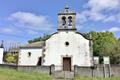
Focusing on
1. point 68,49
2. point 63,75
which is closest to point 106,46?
point 68,49

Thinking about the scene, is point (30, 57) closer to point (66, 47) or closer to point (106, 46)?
point (66, 47)

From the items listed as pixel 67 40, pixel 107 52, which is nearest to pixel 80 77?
pixel 67 40

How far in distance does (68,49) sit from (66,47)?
373 millimetres

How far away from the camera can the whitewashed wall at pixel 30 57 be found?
1155 inches

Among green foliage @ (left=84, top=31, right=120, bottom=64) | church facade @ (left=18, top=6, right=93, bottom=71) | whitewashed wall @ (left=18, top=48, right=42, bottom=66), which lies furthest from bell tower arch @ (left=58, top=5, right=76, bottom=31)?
whitewashed wall @ (left=18, top=48, right=42, bottom=66)

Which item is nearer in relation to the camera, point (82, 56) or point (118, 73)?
point (118, 73)

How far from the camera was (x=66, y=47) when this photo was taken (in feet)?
87.4

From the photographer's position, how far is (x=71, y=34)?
26891 mm

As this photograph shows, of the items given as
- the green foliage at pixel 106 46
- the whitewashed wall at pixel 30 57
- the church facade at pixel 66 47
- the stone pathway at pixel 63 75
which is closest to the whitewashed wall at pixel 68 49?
the church facade at pixel 66 47

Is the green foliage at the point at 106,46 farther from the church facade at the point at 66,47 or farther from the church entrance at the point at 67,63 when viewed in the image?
the church entrance at the point at 67,63

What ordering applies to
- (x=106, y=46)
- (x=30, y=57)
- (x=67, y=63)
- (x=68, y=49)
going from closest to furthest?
(x=68, y=49), (x=67, y=63), (x=30, y=57), (x=106, y=46)

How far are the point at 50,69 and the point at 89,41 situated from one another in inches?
258

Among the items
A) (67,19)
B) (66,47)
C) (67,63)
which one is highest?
(67,19)

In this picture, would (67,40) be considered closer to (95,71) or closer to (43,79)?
(95,71)
